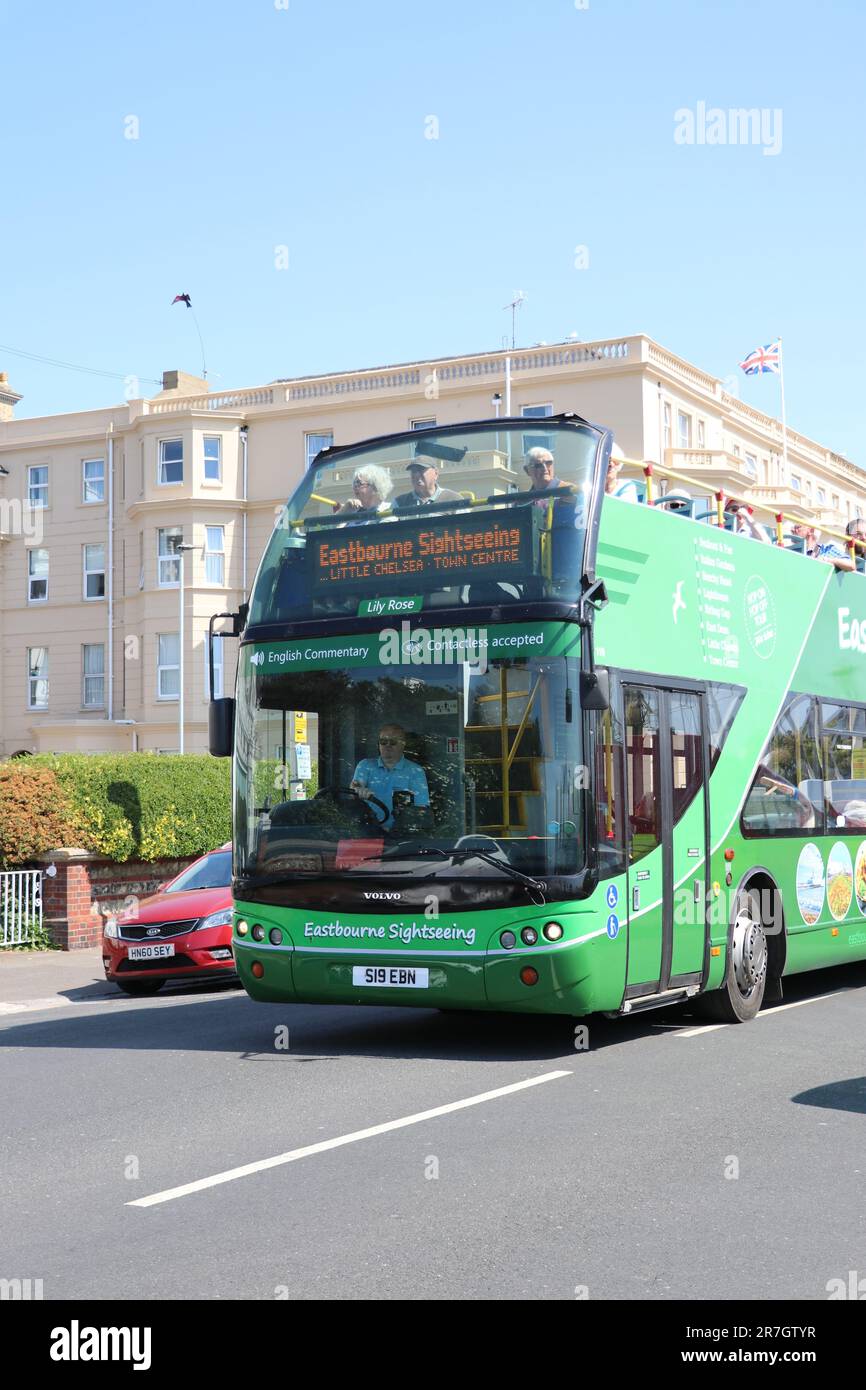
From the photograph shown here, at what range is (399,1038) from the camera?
11.6m

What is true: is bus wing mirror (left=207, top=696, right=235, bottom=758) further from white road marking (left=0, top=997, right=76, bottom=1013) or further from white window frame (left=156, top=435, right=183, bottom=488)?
white window frame (left=156, top=435, right=183, bottom=488)

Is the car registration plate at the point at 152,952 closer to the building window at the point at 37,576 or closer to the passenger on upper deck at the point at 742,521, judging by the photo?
the passenger on upper deck at the point at 742,521

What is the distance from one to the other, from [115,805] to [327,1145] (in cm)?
1383

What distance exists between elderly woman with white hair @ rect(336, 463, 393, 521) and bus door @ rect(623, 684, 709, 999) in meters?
2.12

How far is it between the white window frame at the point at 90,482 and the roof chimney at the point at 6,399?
9.17 meters

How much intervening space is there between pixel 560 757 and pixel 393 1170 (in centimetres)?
338

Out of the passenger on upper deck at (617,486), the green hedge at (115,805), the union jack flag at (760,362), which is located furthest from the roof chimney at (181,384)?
the passenger on upper deck at (617,486)

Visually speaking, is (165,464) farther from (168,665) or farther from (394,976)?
(394,976)

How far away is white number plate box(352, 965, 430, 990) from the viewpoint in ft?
33.2

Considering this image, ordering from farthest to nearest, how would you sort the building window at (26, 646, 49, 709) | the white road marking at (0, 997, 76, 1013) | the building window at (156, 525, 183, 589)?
the building window at (26, 646, 49, 709) < the building window at (156, 525, 183, 589) < the white road marking at (0, 997, 76, 1013)

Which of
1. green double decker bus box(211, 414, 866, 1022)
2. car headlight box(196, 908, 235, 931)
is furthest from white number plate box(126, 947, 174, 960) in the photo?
green double decker bus box(211, 414, 866, 1022)

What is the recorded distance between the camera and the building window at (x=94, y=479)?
55.9 m
